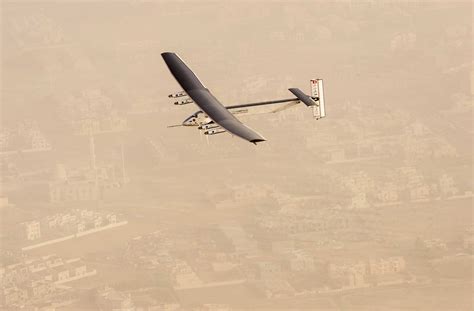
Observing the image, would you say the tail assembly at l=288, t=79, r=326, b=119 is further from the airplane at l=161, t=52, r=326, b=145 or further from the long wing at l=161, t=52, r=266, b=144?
the long wing at l=161, t=52, r=266, b=144

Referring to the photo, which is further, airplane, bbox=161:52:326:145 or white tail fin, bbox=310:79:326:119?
white tail fin, bbox=310:79:326:119

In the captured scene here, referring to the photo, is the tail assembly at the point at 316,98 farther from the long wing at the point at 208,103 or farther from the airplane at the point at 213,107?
the long wing at the point at 208,103

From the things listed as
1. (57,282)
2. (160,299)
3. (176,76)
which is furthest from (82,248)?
(176,76)

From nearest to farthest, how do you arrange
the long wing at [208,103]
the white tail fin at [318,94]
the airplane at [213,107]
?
the long wing at [208,103]
the airplane at [213,107]
the white tail fin at [318,94]

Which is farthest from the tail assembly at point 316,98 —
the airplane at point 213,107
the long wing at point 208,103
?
the long wing at point 208,103

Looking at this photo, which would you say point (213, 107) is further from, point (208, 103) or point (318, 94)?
point (318, 94)

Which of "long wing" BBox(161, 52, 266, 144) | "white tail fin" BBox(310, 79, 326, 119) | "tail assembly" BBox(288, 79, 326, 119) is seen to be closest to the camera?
"long wing" BBox(161, 52, 266, 144)

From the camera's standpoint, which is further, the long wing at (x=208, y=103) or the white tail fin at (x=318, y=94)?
the white tail fin at (x=318, y=94)

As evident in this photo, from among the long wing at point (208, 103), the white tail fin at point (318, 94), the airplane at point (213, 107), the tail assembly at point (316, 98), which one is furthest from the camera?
the white tail fin at point (318, 94)

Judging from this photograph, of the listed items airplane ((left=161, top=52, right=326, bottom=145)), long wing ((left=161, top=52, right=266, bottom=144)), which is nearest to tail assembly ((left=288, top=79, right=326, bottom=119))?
airplane ((left=161, top=52, right=326, bottom=145))
